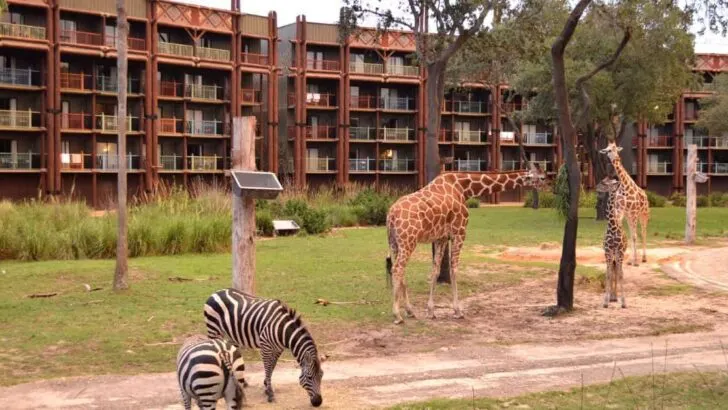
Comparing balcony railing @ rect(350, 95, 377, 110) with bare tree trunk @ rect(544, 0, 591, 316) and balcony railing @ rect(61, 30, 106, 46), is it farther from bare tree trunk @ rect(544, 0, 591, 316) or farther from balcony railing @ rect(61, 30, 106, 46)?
bare tree trunk @ rect(544, 0, 591, 316)

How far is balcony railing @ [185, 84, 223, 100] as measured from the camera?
52.9m

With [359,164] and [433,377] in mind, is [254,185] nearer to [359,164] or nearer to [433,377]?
[433,377]

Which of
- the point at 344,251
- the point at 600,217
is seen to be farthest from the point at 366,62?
the point at 344,251

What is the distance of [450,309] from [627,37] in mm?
6575

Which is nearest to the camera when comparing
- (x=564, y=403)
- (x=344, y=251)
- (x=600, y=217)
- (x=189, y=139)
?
(x=564, y=403)

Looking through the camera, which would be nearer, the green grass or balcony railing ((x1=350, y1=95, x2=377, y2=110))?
the green grass

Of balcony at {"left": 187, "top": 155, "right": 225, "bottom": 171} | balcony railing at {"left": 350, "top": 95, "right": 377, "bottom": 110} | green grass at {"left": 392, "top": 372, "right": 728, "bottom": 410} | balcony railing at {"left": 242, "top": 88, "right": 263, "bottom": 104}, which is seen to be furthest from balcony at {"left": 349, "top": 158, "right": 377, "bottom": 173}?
green grass at {"left": 392, "top": 372, "right": 728, "bottom": 410}

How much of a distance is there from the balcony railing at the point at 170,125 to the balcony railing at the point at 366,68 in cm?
1410

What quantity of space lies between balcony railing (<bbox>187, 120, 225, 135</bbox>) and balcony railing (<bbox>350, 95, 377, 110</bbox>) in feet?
35.5

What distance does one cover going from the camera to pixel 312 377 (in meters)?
8.17

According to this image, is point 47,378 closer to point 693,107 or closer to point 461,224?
point 461,224

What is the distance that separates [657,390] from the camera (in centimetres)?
866

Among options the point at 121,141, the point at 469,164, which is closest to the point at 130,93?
the point at 469,164

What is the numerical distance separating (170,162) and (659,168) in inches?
1657
